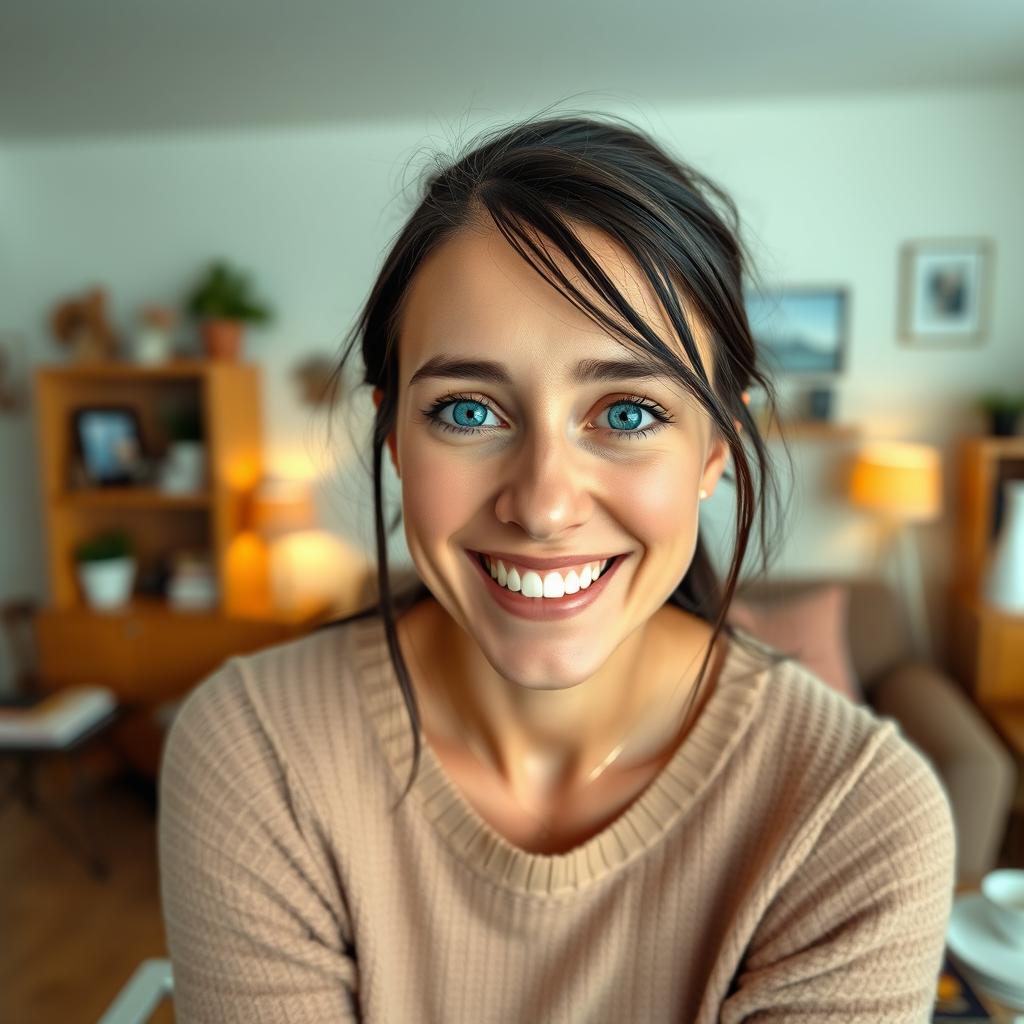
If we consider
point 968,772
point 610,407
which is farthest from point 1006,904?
point 968,772

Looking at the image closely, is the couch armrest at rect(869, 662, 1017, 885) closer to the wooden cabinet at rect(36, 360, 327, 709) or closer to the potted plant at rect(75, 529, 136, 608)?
the wooden cabinet at rect(36, 360, 327, 709)

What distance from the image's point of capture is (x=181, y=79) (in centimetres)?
288

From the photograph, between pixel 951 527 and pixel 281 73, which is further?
pixel 951 527

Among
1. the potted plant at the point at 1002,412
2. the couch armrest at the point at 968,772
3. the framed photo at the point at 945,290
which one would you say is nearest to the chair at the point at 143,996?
the couch armrest at the point at 968,772

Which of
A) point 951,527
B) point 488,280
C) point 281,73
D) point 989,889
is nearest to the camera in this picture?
point 488,280

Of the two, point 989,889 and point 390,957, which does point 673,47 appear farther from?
point 390,957

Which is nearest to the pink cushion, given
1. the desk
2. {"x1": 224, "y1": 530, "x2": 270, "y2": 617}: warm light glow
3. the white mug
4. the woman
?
the white mug

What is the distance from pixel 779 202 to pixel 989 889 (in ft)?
9.45

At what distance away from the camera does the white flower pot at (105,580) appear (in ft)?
11.3

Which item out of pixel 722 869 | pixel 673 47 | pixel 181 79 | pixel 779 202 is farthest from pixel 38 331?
pixel 722 869

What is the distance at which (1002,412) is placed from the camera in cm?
305

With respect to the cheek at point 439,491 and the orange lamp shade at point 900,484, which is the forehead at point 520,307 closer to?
the cheek at point 439,491

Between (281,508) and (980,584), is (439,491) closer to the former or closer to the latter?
(281,508)

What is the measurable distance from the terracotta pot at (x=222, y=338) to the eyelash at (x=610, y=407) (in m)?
2.98
